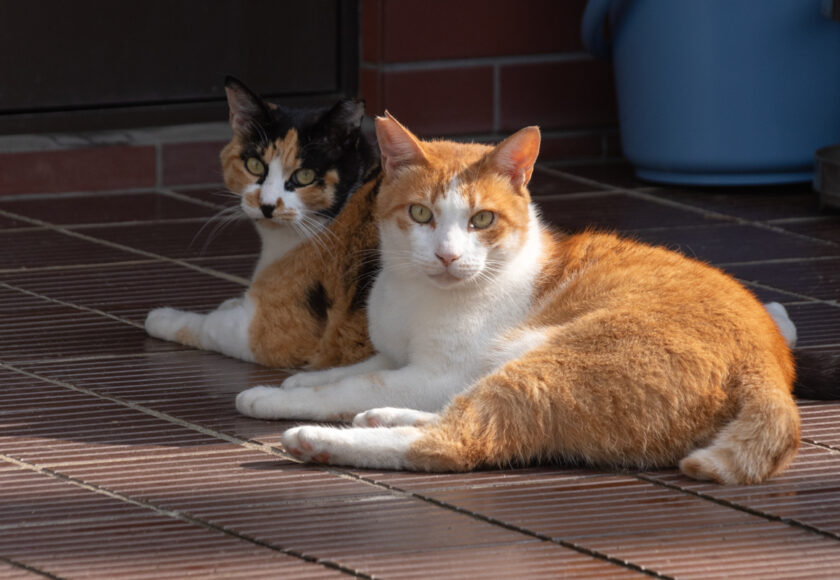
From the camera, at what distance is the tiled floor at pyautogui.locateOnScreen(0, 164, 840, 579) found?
2721mm

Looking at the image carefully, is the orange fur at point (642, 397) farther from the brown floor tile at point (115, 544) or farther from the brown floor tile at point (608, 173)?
the brown floor tile at point (608, 173)

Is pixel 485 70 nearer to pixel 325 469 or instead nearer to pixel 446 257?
pixel 446 257

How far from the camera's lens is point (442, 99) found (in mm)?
6613

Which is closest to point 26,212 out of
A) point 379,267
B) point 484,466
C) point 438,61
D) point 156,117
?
point 156,117

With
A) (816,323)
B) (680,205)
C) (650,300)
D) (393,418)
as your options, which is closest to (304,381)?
(393,418)

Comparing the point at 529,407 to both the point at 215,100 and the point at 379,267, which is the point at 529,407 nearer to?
the point at 379,267

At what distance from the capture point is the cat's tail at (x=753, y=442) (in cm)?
301

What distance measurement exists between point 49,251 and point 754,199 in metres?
3.01

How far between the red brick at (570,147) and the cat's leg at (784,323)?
273 cm

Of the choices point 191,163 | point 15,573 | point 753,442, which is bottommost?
point 15,573

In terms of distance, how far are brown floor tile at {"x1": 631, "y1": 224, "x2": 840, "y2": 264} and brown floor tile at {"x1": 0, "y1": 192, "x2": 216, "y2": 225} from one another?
1.90 meters

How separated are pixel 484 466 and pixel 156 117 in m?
3.63

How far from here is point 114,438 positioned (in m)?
3.42

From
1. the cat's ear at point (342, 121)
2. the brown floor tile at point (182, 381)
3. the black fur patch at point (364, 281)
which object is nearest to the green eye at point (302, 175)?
the cat's ear at point (342, 121)
